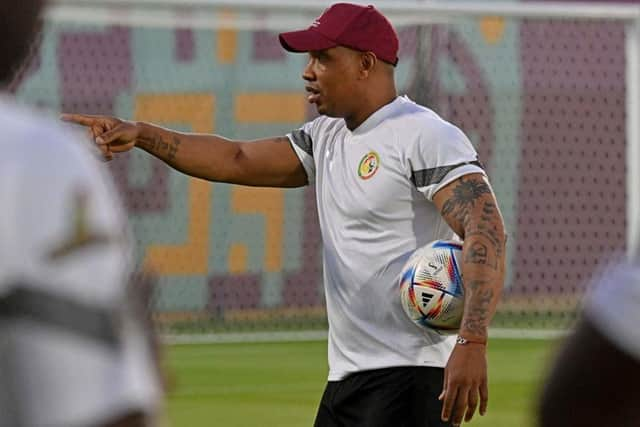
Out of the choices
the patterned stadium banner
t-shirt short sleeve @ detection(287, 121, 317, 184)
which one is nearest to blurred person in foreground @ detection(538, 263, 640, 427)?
t-shirt short sleeve @ detection(287, 121, 317, 184)

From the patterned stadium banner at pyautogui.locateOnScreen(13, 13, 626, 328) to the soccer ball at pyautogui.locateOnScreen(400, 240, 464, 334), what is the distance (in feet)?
28.9

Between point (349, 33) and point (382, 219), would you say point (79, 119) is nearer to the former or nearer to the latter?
point (349, 33)

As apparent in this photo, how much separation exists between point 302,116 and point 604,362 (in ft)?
44.4

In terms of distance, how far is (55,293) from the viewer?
1417 mm

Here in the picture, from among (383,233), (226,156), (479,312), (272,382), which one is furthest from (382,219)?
(272,382)

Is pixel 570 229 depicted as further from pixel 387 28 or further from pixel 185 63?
pixel 387 28

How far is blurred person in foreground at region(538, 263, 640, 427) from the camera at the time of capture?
1.69 metres

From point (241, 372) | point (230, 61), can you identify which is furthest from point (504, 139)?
point (241, 372)

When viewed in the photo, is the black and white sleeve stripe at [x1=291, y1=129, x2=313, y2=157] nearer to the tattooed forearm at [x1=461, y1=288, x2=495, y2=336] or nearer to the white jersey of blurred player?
the tattooed forearm at [x1=461, y1=288, x2=495, y2=336]

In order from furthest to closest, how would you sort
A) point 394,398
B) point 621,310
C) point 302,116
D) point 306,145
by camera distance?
point 302,116, point 306,145, point 394,398, point 621,310

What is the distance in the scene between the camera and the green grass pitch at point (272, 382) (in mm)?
10172

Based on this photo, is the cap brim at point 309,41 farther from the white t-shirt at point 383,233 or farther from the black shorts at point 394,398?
the black shorts at point 394,398

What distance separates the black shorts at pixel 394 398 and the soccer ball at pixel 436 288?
0.17 m

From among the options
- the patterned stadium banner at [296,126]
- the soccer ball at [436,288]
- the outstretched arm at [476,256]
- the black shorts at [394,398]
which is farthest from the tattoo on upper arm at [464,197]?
the patterned stadium banner at [296,126]
